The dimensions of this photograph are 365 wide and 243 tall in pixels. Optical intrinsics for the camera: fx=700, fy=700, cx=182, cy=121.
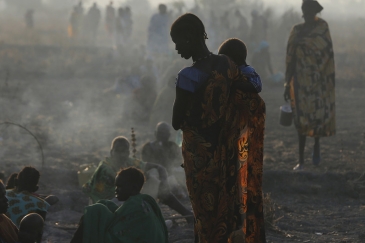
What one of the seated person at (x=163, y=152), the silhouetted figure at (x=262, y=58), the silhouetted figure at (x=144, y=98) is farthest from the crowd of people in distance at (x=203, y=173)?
the silhouetted figure at (x=262, y=58)

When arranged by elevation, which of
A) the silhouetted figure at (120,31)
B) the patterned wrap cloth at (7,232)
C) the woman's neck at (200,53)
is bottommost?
the patterned wrap cloth at (7,232)

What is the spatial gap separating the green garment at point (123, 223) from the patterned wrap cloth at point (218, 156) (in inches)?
12.5

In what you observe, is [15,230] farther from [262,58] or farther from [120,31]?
[120,31]

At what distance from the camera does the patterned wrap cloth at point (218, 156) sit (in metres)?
4.01

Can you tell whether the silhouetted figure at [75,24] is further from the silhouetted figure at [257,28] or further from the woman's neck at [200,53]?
the woman's neck at [200,53]

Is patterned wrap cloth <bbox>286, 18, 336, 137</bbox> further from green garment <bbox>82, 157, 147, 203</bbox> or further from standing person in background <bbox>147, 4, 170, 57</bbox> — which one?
standing person in background <bbox>147, 4, 170, 57</bbox>

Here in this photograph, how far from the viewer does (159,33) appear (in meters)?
17.3

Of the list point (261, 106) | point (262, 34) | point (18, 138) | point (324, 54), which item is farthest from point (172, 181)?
point (262, 34)

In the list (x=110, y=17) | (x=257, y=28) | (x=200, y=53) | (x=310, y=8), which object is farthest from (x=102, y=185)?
(x=110, y=17)

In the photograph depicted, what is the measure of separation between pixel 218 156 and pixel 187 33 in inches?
28.8

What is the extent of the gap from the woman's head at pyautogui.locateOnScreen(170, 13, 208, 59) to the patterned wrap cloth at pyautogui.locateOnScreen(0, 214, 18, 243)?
4.72 ft

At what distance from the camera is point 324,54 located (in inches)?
336

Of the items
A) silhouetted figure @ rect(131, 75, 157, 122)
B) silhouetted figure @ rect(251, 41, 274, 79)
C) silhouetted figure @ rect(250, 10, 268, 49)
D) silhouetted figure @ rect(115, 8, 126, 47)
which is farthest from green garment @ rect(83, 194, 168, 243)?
silhouetted figure @ rect(115, 8, 126, 47)

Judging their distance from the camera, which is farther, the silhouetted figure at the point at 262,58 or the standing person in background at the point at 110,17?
the standing person in background at the point at 110,17
